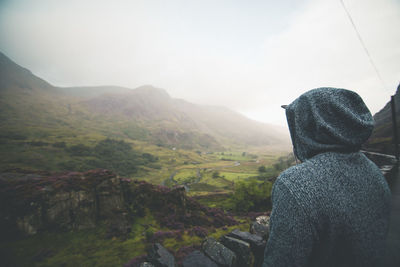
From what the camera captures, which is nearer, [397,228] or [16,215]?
[397,228]

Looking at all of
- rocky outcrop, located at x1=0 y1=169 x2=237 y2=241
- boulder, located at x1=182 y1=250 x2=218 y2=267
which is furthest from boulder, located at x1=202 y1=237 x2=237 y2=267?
rocky outcrop, located at x1=0 y1=169 x2=237 y2=241

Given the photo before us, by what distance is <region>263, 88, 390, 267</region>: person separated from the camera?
1.33 m

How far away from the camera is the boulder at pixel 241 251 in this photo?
273 inches

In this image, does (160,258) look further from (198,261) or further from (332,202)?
(332,202)

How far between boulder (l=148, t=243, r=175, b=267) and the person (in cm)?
785

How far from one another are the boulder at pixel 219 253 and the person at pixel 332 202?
651cm

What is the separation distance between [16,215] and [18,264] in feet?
13.7

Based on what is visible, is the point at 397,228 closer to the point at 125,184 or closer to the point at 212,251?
the point at 212,251

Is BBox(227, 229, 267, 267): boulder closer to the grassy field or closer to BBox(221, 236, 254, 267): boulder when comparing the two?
BBox(221, 236, 254, 267): boulder

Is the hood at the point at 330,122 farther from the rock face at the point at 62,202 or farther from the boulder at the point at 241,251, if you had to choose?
the rock face at the point at 62,202

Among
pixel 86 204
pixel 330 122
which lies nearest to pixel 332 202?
pixel 330 122

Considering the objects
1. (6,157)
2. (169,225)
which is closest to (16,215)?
(169,225)

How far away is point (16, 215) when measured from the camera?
1191 centimetres

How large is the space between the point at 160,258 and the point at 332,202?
879 cm
